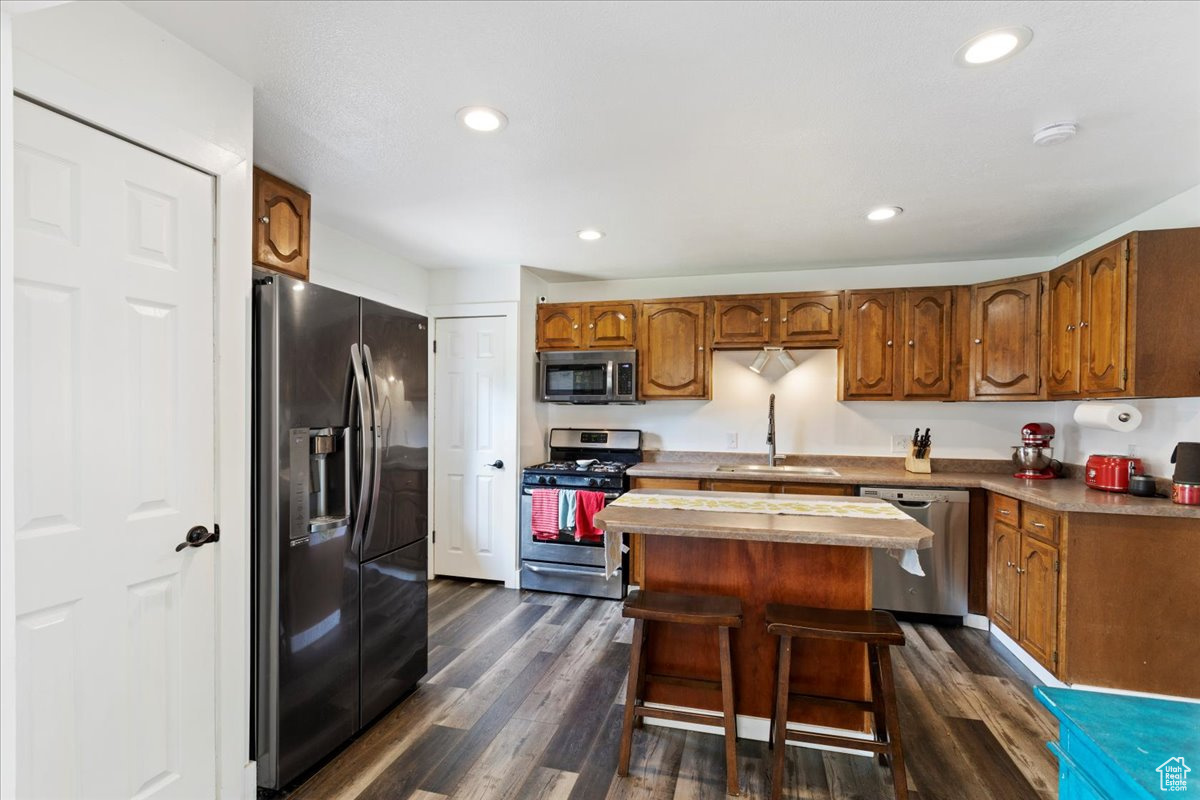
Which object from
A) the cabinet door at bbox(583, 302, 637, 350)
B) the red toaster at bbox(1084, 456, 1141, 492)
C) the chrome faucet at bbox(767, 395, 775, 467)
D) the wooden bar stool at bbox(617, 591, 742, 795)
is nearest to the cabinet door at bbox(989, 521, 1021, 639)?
the red toaster at bbox(1084, 456, 1141, 492)

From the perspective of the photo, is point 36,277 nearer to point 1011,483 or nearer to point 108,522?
point 108,522

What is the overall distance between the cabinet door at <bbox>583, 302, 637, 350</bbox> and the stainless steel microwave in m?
0.09

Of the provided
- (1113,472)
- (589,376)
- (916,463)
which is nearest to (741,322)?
(589,376)

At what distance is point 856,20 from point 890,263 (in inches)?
115

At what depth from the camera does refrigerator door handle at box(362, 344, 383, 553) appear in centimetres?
221

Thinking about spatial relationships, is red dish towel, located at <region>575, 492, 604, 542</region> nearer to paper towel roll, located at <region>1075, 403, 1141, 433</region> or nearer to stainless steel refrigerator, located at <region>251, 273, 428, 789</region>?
stainless steel refrigerator, located at <region>251, 273, 428, 789</region>

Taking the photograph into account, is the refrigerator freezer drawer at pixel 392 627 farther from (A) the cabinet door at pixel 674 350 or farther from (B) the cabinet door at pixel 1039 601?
(B) the cabinet door at pixel 1039 601

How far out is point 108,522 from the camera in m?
1.43

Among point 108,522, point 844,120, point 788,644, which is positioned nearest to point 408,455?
point 108,522

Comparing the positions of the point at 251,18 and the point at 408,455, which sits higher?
the point at 251,18

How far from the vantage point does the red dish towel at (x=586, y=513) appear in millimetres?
3838

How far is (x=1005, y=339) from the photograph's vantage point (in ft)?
11.3

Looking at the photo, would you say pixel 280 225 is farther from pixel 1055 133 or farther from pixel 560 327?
pixel 1055 133

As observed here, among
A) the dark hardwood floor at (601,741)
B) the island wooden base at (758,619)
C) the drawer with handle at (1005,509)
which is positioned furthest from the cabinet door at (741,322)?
the dark hardwood floor at (601,741)
